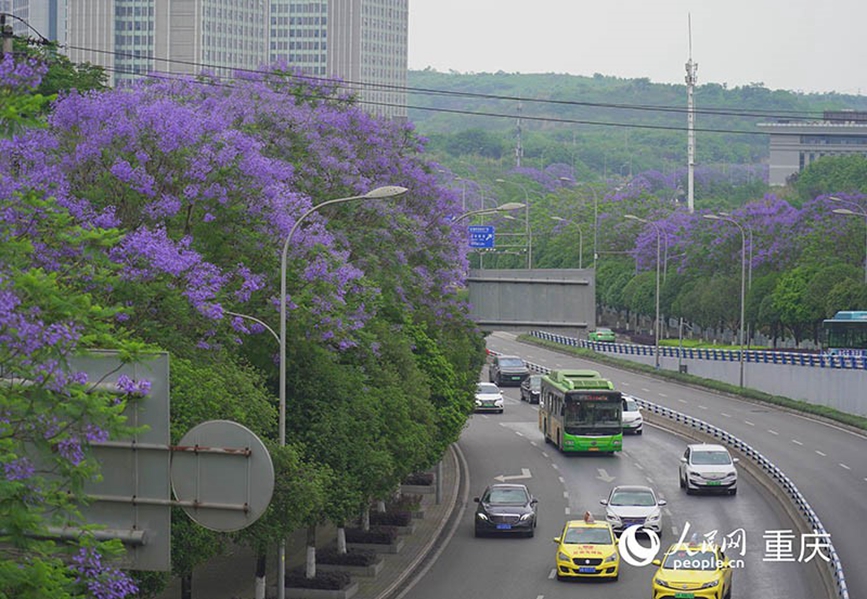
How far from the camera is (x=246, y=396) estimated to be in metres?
27.4

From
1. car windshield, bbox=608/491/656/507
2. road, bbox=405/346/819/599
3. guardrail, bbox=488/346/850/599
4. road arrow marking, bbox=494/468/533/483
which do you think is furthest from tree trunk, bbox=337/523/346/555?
road arrow marking, bbox=494/468/533/483

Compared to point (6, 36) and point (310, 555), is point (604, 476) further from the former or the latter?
point (6, 36)

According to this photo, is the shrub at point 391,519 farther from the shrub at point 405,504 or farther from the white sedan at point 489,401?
the white sedan at point 489,401

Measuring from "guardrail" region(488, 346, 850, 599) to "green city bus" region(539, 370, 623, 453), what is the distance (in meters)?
4.95

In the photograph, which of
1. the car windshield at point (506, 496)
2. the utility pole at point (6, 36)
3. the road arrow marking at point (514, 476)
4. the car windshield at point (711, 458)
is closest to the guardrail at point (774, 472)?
the car windshield at point (711, 458)

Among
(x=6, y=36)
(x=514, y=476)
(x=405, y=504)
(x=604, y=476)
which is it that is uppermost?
(x=6, y=36)

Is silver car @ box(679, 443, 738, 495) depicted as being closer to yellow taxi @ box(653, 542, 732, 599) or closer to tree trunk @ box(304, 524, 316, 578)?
yellow taxi @ box(653, 542, 732, 599)

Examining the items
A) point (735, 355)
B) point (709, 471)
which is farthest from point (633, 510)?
point (735, 355)

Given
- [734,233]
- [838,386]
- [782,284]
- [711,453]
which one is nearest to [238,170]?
[711,453]

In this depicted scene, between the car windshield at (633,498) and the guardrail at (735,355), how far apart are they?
2978 centimetres

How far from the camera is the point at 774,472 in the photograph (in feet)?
170

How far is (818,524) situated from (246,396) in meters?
18.8

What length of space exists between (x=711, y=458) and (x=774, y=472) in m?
2.25

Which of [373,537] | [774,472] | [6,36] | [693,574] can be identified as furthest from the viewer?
[774,472]
